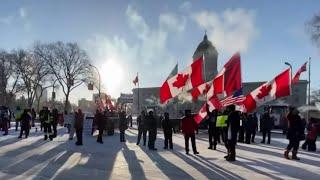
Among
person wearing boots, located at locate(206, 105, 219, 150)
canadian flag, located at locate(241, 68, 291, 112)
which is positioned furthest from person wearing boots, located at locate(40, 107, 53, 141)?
canadian flag, located at locate(241, 68, 291, 112)

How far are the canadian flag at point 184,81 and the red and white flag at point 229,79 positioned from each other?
96 cm

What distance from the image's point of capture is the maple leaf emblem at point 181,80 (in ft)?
78.1

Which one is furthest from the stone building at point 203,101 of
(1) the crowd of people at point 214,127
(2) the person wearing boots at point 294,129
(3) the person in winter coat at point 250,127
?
(2) the person wearing boots at point 294,129

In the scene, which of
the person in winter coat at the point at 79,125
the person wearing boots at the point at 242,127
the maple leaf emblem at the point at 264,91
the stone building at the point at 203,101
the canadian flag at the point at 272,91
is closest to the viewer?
the canadian flag at the point at 272,91

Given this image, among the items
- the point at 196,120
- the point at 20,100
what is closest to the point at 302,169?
the point at 196,120

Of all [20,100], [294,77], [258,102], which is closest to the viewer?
[258,102]

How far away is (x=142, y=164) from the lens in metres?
17.3

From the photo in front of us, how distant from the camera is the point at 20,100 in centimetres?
11056

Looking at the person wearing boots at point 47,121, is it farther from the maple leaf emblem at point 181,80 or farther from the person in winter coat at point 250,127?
the person in winter coat at point 250,127

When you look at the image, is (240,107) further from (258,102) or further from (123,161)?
(123,161)

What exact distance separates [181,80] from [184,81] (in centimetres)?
14

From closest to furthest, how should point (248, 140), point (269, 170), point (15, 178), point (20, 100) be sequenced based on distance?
point (15, 178), point (269, 170), point (248, 140), point (20, 100)

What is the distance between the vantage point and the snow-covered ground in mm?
14750

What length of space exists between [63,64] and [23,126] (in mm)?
59863
